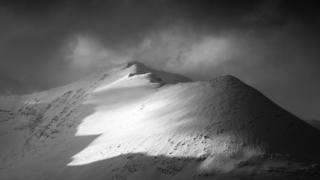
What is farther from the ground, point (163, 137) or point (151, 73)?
point (151, 73)

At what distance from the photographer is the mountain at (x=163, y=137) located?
81812 millimetres

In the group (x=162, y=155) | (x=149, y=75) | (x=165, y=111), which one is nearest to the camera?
(x=162, y=155)

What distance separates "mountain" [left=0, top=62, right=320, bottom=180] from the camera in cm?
8181

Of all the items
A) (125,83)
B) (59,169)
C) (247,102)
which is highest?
(125,83)

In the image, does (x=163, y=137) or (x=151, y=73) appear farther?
(x=151, y=73)

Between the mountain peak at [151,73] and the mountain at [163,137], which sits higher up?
the mountain peak at [151,73]

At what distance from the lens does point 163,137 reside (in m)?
94.2

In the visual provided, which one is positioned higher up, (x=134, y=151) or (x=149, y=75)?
(x=149, y=75)

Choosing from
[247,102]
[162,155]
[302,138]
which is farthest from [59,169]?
[302,138]

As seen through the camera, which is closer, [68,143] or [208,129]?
[208,129]

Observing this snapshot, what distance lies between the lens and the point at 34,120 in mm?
152000

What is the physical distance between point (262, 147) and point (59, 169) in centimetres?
4706

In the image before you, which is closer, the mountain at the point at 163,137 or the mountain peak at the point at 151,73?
the mountain at the point at 163,137

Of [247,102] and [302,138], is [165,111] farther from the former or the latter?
[302,138]
